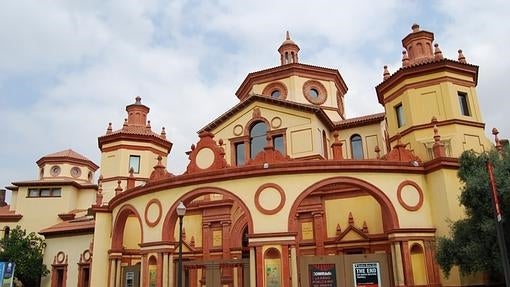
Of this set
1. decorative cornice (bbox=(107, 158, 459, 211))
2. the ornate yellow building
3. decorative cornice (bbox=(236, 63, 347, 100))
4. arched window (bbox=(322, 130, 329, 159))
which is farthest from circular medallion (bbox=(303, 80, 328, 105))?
decorative cornice (bbox=(107, 158, 459, 211))

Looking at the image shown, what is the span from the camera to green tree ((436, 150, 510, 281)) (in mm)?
14953

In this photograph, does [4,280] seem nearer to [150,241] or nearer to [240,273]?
[150,241]

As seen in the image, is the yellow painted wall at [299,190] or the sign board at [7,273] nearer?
the yellow painted wall at [299,190]

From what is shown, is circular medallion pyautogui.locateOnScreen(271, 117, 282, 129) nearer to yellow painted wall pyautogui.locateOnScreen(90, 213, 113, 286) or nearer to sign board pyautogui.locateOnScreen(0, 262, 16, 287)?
yellow painted wall pyautogui.locateOnScreen(90, 213, 113, 286)

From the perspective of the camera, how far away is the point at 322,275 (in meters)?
18.1

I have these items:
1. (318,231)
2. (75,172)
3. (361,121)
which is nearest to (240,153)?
(318,231)

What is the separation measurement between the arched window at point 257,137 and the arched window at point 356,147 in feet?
22.2

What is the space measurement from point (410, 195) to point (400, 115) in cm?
682

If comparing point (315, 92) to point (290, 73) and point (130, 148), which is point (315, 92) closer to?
point (290, 73)

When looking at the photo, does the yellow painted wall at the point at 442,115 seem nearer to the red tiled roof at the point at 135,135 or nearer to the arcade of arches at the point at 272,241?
the arcade of arches at the point at 272,241

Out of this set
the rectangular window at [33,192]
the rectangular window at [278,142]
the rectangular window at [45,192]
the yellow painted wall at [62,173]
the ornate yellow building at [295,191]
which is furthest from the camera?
the yellow painted wall at [62,173]

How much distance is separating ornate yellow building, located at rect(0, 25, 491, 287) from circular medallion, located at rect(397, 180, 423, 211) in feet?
0.17

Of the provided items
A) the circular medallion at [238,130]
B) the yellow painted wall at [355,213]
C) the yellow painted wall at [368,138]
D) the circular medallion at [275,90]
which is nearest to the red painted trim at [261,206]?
the yellow painted wall at [355,213]

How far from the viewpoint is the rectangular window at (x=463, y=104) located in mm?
23234
